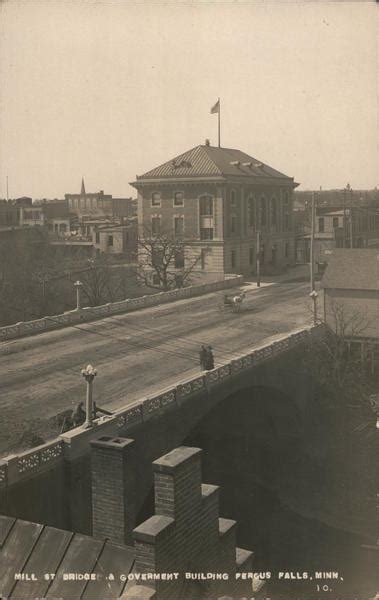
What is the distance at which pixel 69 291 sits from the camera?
65.4 meters

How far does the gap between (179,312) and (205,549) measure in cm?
3505

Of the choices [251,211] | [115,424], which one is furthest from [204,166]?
[115,424]

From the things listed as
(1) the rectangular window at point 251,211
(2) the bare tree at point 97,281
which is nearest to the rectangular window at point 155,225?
(2) the bare tree at point 97,281

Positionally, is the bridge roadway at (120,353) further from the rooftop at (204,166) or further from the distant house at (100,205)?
the distant house at (100,205)

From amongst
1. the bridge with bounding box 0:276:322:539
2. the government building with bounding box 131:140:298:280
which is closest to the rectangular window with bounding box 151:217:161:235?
the government building with bounding box 131:140:298:280

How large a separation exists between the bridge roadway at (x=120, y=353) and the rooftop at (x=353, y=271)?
324 centimetres

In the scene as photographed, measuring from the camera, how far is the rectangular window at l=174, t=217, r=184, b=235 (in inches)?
2756

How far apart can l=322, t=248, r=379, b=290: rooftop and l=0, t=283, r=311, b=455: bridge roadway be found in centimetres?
324

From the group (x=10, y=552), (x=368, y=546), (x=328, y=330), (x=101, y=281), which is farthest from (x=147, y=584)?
(x=101, y=281)

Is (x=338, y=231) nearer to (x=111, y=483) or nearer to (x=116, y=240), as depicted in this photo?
(x=116, y=240)

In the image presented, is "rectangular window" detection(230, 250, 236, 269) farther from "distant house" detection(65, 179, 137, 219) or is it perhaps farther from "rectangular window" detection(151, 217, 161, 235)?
"distant house" detection(65, 179, 137, 219)

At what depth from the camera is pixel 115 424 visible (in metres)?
20.6

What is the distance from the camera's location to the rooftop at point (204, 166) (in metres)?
68.4

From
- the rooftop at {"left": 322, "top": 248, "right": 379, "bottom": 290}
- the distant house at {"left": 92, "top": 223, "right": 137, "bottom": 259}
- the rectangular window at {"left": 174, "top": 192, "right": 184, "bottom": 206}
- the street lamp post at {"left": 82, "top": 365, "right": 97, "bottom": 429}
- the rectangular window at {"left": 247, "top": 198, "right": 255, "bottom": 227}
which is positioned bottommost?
the street lamp post at {"left": 82, "top": 365, "right": 97, "bottom": 429}
